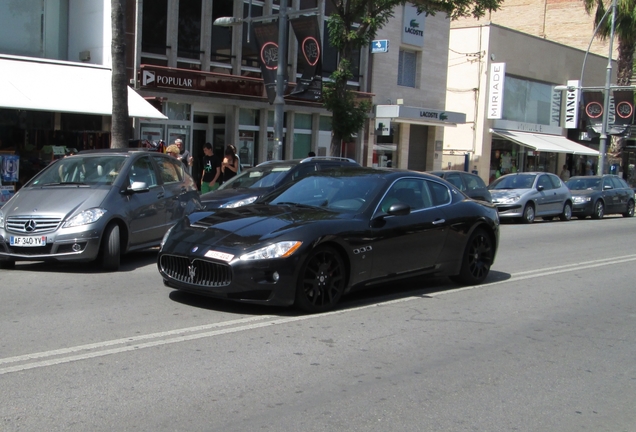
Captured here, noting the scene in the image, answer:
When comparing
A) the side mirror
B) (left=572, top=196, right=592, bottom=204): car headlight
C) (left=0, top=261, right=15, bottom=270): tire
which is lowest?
(left=0, top=261, right=15, bottom=270): tire

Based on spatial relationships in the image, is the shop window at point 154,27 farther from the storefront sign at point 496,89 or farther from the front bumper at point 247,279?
the storefront sign at point 496,89

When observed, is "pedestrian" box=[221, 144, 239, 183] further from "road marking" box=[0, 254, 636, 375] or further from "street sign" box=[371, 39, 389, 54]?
"street sign" box=[371, 39, 389, 54]

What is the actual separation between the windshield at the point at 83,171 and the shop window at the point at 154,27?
37.6 feet

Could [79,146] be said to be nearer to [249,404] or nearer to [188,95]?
[188,95]

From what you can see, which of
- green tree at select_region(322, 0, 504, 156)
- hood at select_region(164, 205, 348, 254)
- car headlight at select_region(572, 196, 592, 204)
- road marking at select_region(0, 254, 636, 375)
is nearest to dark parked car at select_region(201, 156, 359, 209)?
hood at select_region(164, 205, 348, 254)

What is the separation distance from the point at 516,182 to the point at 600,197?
4.23 m

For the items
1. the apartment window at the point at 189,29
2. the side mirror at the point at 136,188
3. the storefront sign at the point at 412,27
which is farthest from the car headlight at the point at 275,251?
the storefront sign at the point at 412,27

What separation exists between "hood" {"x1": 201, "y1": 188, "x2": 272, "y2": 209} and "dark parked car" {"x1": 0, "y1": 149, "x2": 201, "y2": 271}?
27.0 inches

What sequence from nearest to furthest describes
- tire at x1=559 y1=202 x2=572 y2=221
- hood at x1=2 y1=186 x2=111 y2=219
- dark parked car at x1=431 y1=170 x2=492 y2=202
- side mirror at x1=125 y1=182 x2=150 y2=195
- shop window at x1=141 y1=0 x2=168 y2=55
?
1. hood at x1=2 y1=186 x2=111 y2=219
2. side mirror at x1=125 y1=182 x2=150 y2=195
3. dark parked car at x1=431 y1=170 x2=492 y2=202
4. shop window at x1=141 y1=0 x2=168 y2=55
5. tire at x1=559 y1=202 x2=572 y2=221

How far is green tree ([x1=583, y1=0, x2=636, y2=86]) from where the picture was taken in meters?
35.2

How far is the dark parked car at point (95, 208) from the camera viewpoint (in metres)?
9.16

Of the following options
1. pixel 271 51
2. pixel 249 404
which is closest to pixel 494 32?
pixel 271 51

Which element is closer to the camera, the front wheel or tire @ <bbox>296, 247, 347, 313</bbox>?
tire @ <bbox>296, 247, 347, 313</bbox>

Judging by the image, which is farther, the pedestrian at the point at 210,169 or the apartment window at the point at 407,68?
the apartment window at the point at 407,68
